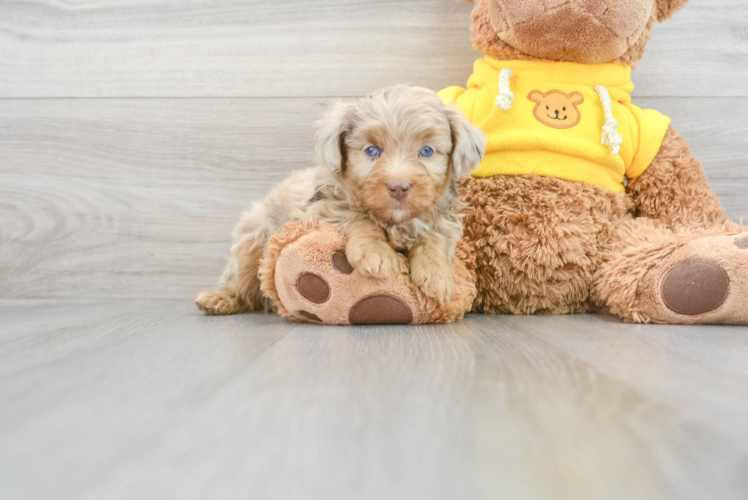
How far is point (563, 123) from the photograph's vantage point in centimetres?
150

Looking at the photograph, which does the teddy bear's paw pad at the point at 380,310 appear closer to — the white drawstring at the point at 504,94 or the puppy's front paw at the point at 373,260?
Answer: the puppy's front paw at the point at 373,260

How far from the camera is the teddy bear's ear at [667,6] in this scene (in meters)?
1.58

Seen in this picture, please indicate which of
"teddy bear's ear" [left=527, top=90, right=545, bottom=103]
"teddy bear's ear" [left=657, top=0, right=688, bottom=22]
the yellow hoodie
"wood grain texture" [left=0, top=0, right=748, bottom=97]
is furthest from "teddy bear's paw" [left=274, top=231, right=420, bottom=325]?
"teddy bear's ear" [left=657, top=0, right=688, bottom=22]

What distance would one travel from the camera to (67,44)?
6.75ft

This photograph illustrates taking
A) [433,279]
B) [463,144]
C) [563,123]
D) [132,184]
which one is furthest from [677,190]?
[132,184]

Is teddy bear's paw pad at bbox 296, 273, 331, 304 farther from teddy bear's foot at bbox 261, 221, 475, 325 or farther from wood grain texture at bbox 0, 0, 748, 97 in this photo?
wood grain texture at bbox 0, 0, 748, 97

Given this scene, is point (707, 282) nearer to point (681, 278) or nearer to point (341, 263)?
point (681, 278)

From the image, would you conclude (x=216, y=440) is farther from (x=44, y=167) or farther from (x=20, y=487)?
(x=44, y=167)

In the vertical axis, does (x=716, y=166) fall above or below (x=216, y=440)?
above

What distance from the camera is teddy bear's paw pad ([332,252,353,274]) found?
1.27 m

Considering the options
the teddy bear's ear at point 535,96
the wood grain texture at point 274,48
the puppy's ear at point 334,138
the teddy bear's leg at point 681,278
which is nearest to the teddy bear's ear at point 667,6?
the wood grain texture at point 274,48

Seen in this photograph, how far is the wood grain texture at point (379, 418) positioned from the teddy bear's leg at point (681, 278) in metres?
0.18

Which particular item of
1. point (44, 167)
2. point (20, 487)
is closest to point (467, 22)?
point (44, 167)

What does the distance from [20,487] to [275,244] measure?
0.87 meters
